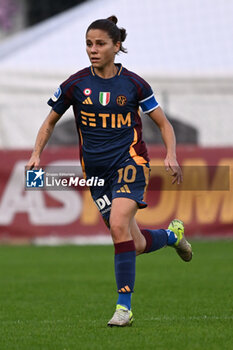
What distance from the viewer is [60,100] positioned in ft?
19.5

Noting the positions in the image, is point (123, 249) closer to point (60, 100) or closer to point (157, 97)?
point (60, 100)

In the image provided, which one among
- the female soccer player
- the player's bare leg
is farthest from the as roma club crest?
the player's bare leg

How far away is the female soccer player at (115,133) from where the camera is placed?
5.67 meters

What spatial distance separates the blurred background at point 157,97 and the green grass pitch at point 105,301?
44.9 inches

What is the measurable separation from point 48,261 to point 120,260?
5.68m

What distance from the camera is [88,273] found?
982cm

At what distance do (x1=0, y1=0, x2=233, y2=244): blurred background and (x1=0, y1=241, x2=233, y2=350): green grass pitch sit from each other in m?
1.14

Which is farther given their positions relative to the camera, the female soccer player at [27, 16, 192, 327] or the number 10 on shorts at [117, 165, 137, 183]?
the number 10 on shorts at [117, 165, 137, 183]

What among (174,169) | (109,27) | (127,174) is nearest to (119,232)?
(127,174)

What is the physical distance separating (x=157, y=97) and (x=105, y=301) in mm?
8580

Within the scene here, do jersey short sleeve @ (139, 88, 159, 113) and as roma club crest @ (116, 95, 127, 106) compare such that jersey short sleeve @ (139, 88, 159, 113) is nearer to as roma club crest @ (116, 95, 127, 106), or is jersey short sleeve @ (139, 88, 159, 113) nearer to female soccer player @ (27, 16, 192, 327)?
female soccer player @ (27, 16, 192, 327)

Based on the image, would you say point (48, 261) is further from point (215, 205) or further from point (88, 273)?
point (215, 205)

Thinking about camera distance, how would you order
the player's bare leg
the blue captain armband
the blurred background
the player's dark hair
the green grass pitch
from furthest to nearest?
the blurred background, the blue captain armband, the player's dark hair, the player's bare leg, the green grass pitch

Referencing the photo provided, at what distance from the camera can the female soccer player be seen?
567 cm
